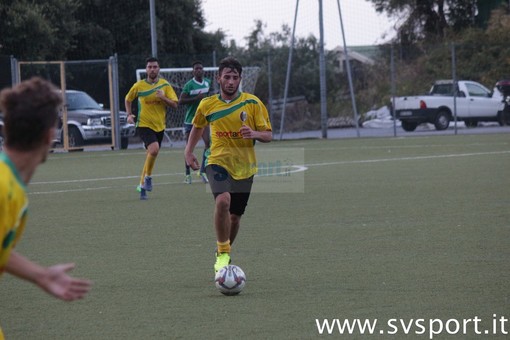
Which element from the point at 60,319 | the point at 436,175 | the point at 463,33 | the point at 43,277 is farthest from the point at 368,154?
the point at 463,33

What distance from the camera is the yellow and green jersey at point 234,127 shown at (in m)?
8.66

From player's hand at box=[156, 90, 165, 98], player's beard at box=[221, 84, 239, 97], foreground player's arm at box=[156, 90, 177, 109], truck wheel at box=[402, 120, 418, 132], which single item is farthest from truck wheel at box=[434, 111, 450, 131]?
player's beard at box=[221, 84, 239, 97]

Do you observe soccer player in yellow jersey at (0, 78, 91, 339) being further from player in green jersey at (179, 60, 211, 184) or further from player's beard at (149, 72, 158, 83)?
player in green jersey at (179, 60, 211, 184)

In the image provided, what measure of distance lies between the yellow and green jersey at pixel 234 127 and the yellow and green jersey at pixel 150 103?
26.9 ft

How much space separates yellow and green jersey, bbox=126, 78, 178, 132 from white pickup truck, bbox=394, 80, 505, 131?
19754 mm

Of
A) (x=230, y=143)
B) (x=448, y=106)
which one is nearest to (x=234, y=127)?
(x=230, y=143)

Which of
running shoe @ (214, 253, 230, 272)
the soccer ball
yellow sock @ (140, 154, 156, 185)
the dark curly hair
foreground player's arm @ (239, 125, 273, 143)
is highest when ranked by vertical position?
the dark curly hair

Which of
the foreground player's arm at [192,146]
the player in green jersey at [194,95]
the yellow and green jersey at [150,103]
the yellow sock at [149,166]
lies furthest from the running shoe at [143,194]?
the foreground player's arm at [192,146]

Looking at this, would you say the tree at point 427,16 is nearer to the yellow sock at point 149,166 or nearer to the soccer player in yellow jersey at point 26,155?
the yellow sock at point 149,166

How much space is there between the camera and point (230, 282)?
25.5ft

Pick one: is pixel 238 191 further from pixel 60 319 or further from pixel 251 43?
pixel 251 43

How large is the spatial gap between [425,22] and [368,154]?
103ft

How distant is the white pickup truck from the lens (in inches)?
1437

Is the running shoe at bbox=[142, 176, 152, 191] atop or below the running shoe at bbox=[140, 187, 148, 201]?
atop
